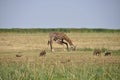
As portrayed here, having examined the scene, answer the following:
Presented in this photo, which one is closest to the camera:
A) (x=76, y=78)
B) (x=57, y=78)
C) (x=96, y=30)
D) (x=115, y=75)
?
(x=76, y=78)

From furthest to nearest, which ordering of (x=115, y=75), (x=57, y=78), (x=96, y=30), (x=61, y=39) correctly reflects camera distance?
(x=96, y=30) → (x=61, y=39) → (x=57, y=78) → (x=115, y=75)

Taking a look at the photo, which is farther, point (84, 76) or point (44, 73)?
point (44, 73)

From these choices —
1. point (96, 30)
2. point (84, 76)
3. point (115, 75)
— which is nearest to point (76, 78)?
point (84, 76)

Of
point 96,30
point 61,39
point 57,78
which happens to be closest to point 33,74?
point 57,78

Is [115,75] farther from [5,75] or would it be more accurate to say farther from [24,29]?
[24,29]

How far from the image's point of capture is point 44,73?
9.94 metres

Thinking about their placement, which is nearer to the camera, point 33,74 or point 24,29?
point 33,74

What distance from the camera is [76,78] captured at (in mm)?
8625

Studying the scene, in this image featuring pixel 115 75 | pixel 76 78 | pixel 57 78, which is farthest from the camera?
pixel 57 78

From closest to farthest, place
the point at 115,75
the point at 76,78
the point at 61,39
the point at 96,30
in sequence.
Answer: the point at 76,78, the point at 115,75, the point at 61,39, the point at 96,30

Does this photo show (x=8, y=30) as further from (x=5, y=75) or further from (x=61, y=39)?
(x=5, y=75)

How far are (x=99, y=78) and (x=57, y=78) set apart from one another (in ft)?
4.77

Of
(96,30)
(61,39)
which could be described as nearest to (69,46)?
(61,39)

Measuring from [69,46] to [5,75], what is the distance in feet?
55.6
